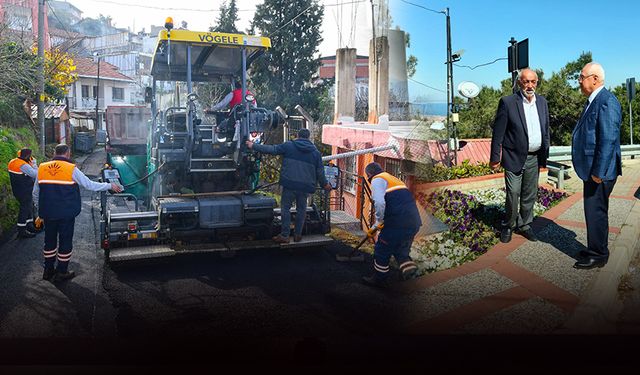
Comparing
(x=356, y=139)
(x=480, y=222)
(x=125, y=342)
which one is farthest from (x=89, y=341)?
(x=480, y=222)

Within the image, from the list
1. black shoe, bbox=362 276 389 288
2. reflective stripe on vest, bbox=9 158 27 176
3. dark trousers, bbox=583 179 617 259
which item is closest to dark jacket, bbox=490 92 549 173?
dark trousers, bbox=583 179 617 259

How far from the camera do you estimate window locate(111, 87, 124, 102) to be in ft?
6.61

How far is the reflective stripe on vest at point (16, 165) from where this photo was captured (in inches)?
79.3

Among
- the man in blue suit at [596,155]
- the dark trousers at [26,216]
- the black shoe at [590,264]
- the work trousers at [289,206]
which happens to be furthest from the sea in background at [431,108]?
the dark trousers at [26,216]

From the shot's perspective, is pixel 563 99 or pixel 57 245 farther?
pixel 57 245

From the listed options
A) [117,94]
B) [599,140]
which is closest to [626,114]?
[599,140]

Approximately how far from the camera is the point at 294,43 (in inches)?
73.9

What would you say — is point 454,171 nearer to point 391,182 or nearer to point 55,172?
point 391,182

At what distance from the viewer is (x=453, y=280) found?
1848 millimetres

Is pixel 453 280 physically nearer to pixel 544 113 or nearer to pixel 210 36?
pixel 544 113

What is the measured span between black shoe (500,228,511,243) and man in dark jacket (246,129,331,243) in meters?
0.74

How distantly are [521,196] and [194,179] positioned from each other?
5.74 feet

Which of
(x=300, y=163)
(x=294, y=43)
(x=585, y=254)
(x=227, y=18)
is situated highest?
(x=227, y=18)

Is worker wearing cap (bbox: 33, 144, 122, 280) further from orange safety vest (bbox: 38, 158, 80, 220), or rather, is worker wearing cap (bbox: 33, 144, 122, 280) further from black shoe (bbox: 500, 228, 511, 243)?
black shoe (bbox: 500, 228, 511, 243)
